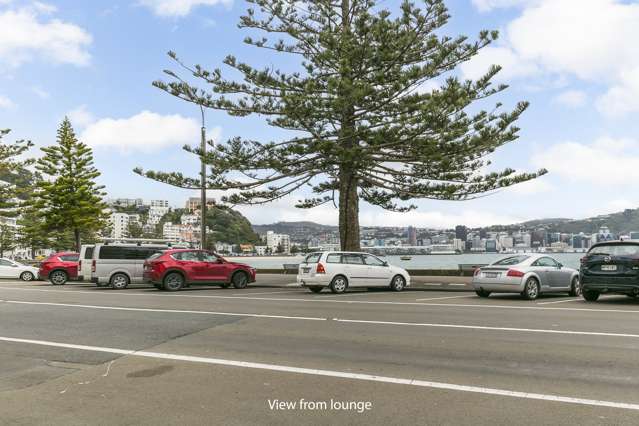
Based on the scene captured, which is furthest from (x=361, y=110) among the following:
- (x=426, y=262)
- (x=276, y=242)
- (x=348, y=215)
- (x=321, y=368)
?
(x=276, y=242)

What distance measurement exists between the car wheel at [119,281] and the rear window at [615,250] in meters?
Answer: 17.6

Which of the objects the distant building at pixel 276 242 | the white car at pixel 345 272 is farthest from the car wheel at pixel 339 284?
the distant building at pixel 276 242

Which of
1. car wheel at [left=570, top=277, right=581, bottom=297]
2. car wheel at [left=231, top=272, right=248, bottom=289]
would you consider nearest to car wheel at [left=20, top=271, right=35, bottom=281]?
car wheel at [left=231, top=272, right=248, bottom=289]

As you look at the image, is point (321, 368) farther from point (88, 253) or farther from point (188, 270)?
point (88, 253)

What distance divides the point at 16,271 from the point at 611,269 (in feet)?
105

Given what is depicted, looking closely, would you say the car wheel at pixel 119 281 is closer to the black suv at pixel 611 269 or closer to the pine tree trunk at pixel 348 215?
the pine tree trunk at pixel 348 215

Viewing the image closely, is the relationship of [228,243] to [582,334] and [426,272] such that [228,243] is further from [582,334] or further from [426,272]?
[582,334]

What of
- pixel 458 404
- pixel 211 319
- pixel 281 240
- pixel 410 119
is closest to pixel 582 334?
pixel 458 404

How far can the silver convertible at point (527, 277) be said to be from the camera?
54.4 ft

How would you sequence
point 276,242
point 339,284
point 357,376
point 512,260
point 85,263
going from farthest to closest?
1. point 276,242
2. point 85,263
3. point 339,284
4. point 512,260
5. point 357,376

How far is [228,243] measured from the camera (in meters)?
91.6

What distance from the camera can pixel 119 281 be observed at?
79.6 feet

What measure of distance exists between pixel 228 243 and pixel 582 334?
8405cm

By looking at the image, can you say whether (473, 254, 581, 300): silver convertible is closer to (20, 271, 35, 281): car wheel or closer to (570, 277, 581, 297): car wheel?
(570, 277, 581, 297): car wheel
